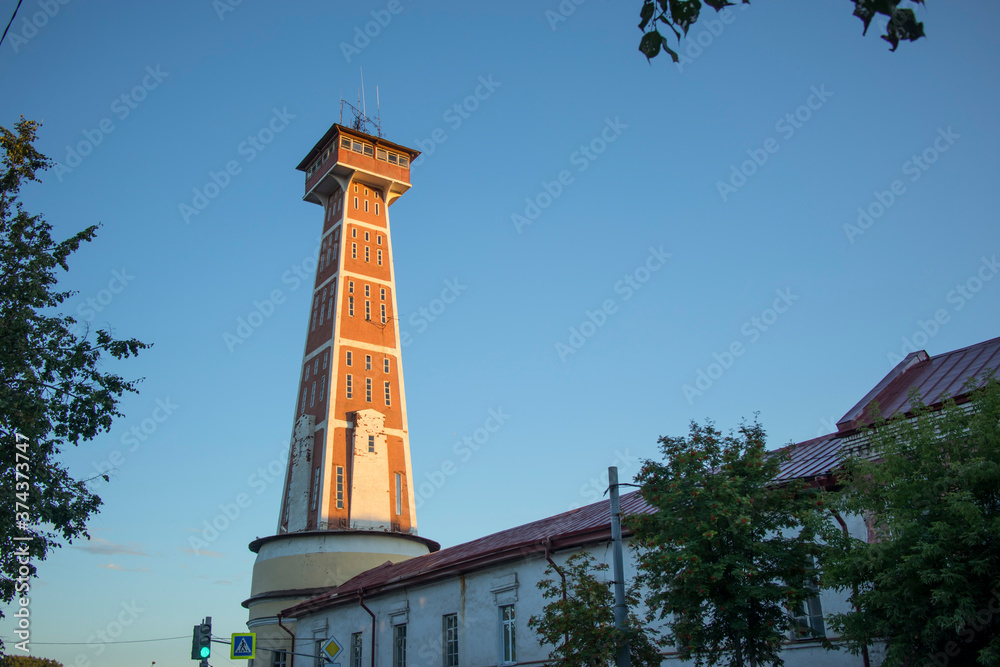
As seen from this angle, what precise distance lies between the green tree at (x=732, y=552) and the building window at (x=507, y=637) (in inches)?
340

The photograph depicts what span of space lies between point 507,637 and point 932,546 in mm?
14080

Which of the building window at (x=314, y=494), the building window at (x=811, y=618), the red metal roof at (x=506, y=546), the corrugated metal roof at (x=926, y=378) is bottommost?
the building window at (x=811, y=618)

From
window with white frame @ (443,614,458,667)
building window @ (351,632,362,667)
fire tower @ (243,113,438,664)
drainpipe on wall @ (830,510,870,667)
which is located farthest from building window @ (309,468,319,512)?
drainpipe on wall @ (830,510,870,667)

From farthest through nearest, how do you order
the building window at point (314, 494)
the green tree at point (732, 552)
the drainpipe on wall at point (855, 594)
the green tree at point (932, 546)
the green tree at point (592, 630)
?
the building window at point (314, 494), the green tree at point (592, 630), the green tree at point (732, 552), the drainpipe on wall at point (855, 594), the green tree at point (932, 546)

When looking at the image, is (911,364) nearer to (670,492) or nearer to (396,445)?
(670,492)

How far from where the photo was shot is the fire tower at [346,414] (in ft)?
133

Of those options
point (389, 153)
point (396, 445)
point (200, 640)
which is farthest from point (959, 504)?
point (389, 153)

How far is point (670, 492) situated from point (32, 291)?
14.7m

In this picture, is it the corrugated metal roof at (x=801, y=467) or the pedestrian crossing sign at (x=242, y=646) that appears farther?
the pedestrian crossing sign at (x=242, y=646)

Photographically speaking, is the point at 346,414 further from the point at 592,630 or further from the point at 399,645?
the point at 592,630

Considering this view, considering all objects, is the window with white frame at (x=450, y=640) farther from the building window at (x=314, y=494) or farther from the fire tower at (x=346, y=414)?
the building window at (x=314, y=494)

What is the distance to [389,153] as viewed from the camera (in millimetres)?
60469

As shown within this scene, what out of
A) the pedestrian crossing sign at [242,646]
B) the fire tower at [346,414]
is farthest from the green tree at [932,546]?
the fire tower at [346,414]

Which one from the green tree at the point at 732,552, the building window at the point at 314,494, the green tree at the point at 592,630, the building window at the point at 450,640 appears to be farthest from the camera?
the building window at the point at 314,494
